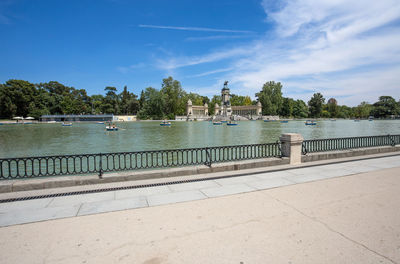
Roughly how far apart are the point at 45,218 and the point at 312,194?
22.0 feet

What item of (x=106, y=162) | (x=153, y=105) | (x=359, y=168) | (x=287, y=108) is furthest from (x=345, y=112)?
(x=106, y=162)

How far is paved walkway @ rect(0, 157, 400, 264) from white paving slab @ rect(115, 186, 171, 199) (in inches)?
1.3

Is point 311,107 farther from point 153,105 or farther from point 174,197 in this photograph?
point 174,197

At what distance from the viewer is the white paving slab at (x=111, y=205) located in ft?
17.5

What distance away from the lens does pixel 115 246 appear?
3797mm

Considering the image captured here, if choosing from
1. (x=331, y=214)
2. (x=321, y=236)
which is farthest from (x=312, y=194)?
(x=321, y=236)

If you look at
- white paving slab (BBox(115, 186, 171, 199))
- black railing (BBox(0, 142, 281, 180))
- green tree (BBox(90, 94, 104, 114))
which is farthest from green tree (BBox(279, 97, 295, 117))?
white paving slab (BBox(115, 186, 171, 199))

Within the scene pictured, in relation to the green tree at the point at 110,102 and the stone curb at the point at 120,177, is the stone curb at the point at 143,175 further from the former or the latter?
the green tree at the point at 110,102

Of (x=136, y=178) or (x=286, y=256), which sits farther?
(x=136, y=178)

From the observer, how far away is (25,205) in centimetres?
568

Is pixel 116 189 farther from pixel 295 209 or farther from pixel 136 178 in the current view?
pixel 295 209

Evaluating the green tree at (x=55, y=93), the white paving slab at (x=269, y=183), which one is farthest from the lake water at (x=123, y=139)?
the green tree at (x=55, y=93)

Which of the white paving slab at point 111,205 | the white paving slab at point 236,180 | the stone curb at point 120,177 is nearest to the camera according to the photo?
the white paving slab at point 111,205

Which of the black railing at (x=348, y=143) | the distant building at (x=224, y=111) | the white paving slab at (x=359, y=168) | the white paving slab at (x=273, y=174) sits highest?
the distant building at (x=224, y=111)
